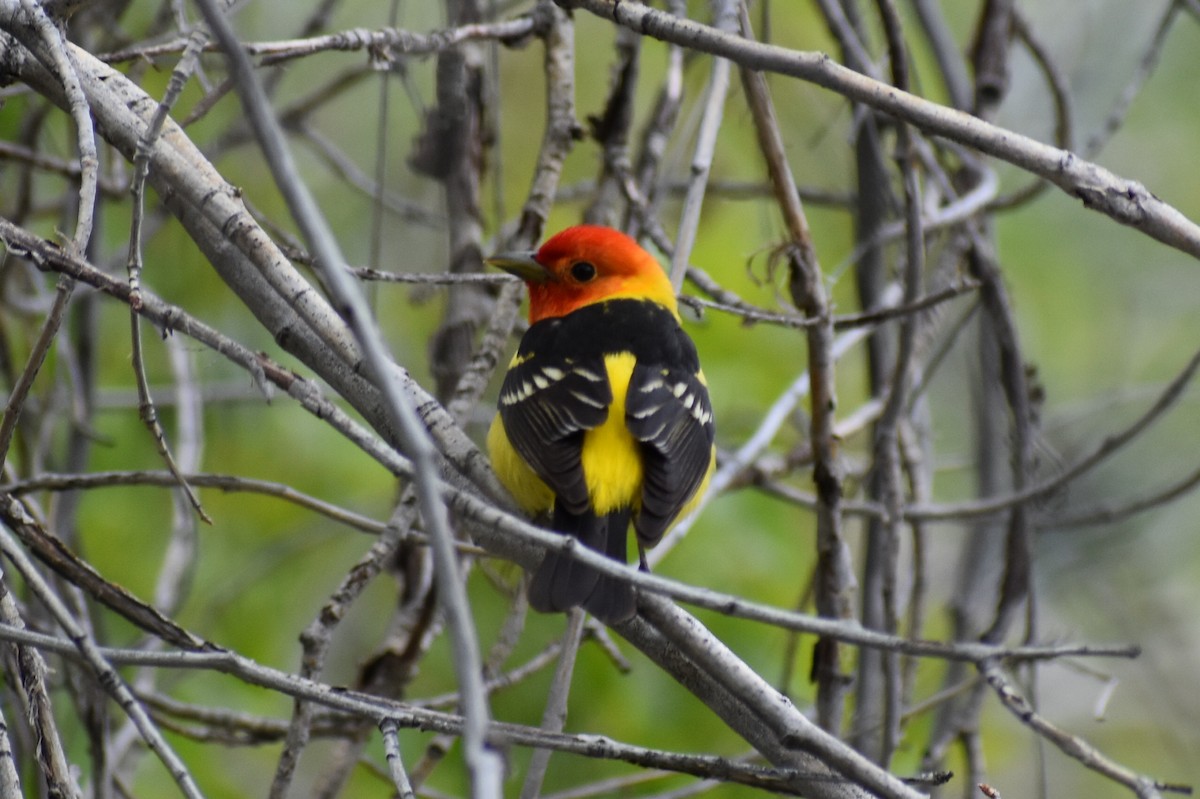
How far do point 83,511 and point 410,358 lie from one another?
5.91 feet

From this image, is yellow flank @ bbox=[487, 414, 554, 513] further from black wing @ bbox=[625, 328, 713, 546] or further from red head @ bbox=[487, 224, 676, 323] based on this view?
red head @ bbox=[487, 224, 676, 323]

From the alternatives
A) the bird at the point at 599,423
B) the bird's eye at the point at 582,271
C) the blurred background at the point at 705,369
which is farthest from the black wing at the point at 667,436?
the bird's eye at the point at 582,271

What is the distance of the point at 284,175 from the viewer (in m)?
1.21

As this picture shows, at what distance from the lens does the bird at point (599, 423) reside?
3.01 m

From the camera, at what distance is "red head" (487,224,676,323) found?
387 cm

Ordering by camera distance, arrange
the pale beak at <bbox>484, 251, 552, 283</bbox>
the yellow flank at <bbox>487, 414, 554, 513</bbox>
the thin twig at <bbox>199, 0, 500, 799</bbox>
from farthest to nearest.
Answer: the pale beak at <bbox>484, 251, 552, 283</bbox>
the yellow flank at <bbox>487, 414, 554, 513</bbox>
the thin twig at <bbox>199, 0, 500, 799</bbox>

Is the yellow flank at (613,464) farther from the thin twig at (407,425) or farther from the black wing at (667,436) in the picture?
the thin twig at (407,425)

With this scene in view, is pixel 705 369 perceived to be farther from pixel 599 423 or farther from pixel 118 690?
pixel 118 690

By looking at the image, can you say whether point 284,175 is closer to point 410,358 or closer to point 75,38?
point 75,38

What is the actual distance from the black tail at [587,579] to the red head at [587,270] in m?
1.02

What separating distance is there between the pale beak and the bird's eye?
86mm

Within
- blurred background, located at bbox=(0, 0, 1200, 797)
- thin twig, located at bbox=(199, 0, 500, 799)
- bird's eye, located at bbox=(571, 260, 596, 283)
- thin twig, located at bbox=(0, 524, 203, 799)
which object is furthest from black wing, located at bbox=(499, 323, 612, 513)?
thin twig, located at bbox=(199, 0, 500, 799)

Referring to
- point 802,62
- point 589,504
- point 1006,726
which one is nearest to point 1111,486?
point 1006,726

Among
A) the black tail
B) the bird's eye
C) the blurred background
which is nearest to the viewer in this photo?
the black tail
